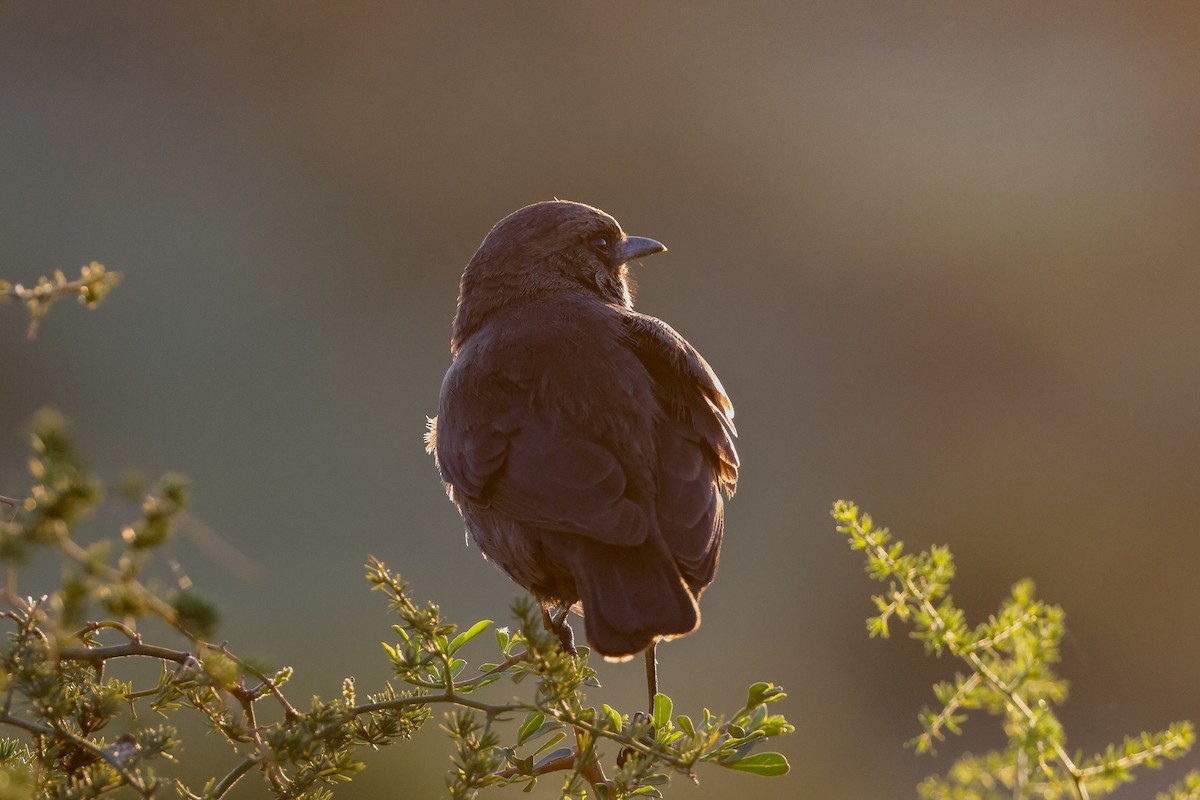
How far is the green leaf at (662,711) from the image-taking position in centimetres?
281

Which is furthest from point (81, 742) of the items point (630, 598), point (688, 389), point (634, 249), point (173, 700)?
point (634, 249)

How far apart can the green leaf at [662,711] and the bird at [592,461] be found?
154 millimetres

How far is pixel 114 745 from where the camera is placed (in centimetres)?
177

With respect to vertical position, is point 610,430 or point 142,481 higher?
point 610,430

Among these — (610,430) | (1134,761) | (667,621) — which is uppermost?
(610,430)

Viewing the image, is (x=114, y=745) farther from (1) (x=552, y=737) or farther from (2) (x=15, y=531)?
(1) (x=552, y=737)

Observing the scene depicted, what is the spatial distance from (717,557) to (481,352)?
3.69ft

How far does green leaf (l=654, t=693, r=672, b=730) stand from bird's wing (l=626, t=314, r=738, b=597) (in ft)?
1.58

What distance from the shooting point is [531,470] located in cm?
351

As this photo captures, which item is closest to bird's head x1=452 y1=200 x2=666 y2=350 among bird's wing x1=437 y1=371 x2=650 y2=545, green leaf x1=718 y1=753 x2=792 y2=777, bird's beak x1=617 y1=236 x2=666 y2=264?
bird's beak x1=617 y1=236 x2=666 y2=264

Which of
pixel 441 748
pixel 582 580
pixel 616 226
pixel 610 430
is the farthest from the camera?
pixel 441 748

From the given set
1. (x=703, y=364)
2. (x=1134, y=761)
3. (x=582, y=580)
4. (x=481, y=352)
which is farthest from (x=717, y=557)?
(x=1134, y=761)

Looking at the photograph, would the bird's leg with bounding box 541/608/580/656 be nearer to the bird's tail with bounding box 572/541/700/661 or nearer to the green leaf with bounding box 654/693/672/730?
the bird's tail with bounding box 572/541/700/661

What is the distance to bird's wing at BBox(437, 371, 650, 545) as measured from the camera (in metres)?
3.28
